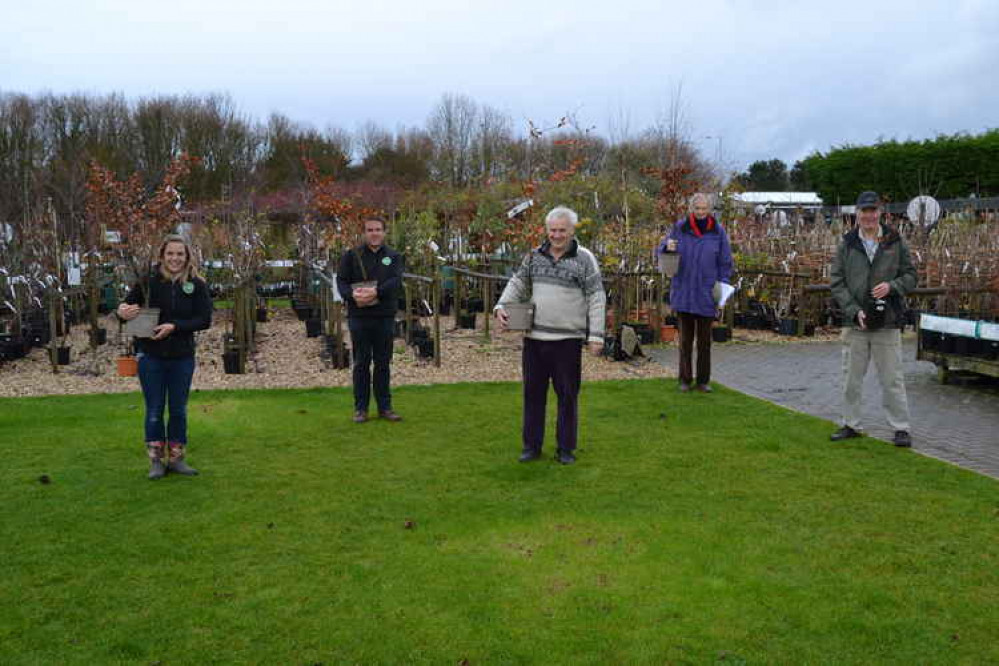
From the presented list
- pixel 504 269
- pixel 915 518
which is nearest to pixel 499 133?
pixel 504 269

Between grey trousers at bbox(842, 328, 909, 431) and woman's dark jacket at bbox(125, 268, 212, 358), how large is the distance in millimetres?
4751

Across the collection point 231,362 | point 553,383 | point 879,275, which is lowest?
point 231,362

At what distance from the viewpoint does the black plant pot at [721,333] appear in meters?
13.6

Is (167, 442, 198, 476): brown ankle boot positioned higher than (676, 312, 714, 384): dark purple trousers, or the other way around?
(676, 312, 714, 384): dark purple trousers

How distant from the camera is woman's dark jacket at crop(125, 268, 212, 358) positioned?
5.91 meters

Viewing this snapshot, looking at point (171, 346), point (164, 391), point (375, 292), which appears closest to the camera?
point (171, 346)

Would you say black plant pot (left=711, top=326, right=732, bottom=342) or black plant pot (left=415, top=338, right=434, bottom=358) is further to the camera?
black plant pot (left=711, top=326, right=732, bottom=342)

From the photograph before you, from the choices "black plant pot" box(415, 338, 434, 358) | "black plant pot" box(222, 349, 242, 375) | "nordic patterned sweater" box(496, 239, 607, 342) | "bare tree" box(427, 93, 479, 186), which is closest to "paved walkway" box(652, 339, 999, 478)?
"nordic patterned sweater" box(496, 239, 607, 342)

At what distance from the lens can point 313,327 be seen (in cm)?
1427

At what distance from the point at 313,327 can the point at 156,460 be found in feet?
27.2

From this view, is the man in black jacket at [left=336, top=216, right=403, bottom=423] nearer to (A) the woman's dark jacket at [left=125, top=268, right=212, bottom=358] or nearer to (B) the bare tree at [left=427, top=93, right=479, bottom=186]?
(A) the woman's dark jacket at [left=125, top=268, right=212, bottom=358]

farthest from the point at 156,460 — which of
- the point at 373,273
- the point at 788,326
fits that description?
the point at 788,326

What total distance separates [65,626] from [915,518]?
4.45 meters

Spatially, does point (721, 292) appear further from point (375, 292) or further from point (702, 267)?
point (375, 292)
